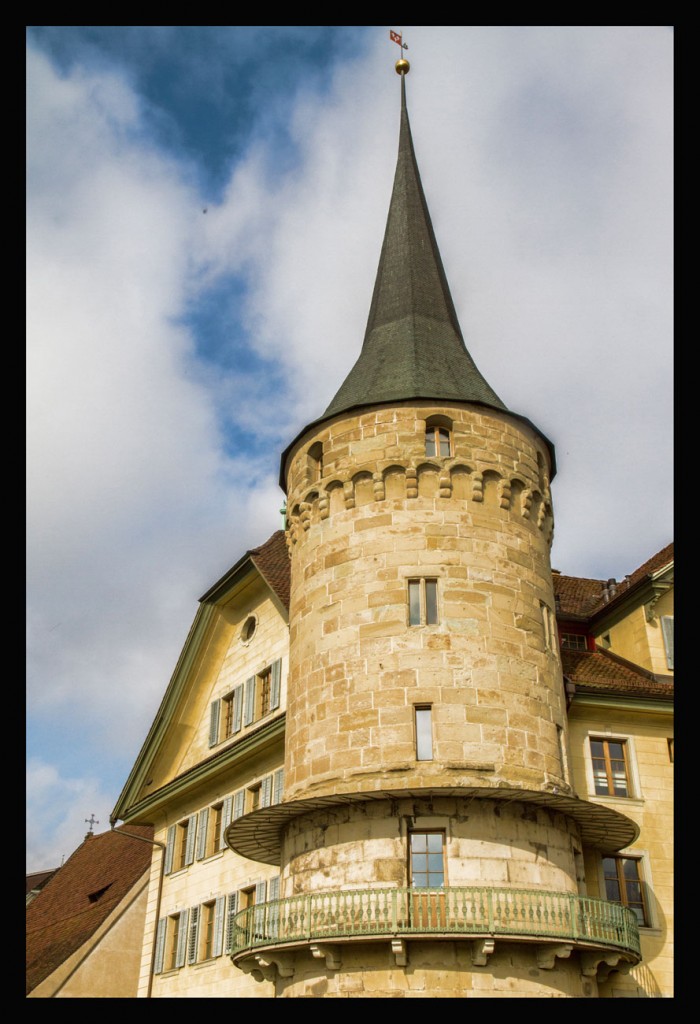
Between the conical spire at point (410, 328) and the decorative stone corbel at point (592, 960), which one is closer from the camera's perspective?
the decorative stone corbel at point (592, 960)

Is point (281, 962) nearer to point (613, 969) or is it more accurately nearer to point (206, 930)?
point (613, 969)

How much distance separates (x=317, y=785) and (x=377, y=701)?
6.03 ft

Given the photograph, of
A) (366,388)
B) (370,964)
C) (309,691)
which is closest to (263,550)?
(366,388)

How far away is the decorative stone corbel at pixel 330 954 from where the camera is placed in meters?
17.0

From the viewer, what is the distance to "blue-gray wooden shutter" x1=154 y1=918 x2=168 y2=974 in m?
27.0

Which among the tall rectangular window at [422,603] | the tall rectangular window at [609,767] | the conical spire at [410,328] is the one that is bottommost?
the tall rectangular window at [609,767]

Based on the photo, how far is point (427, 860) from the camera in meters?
17.4

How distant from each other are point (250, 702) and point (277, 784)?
3471 mm

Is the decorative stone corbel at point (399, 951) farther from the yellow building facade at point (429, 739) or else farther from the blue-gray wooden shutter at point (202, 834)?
the blue-gray wooden shutter at point (202, 834)

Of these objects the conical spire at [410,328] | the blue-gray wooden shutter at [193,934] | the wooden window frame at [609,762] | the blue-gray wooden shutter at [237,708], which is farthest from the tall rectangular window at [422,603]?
the blue-gray wooden shutter at [193,934]

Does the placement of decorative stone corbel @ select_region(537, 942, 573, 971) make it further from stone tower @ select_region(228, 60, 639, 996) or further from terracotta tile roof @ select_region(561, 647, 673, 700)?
terracotta tile roof @ select_region(561, 647, 673, 700)

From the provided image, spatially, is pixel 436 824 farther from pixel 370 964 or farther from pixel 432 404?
pixel 432 404

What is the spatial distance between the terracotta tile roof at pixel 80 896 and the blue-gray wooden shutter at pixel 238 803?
5.37m

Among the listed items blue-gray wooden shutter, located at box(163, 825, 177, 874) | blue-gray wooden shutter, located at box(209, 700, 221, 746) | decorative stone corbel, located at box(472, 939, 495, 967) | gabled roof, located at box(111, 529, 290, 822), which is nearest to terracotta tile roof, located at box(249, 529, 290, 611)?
gabled roof, located at box(111, 529, 290, 822)
